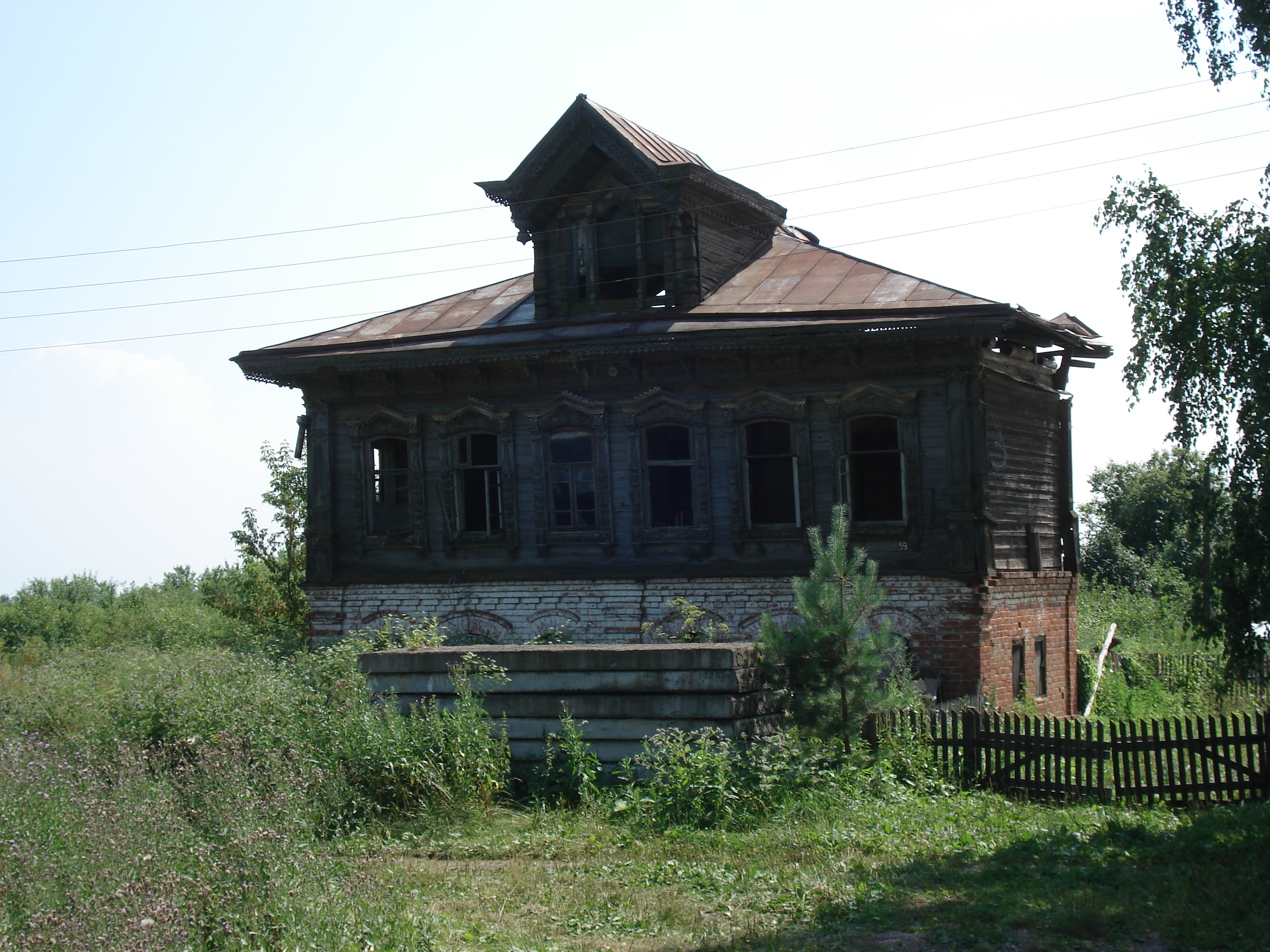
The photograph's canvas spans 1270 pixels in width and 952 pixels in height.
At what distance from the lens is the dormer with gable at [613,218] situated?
59.9 ft

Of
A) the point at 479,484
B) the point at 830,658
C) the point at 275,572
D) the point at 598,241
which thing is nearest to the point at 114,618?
the point at 275,572

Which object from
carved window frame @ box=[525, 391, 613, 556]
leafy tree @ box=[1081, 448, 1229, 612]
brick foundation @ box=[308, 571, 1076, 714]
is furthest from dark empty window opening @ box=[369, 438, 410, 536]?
leafy tree @ box=[1081, 448, 1229, 612]

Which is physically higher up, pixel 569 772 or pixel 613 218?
pixel 613 218

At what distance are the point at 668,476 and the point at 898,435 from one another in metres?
3.53

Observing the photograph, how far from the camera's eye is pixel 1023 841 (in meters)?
8.93

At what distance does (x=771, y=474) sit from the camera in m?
19.9

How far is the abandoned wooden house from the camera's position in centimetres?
1614

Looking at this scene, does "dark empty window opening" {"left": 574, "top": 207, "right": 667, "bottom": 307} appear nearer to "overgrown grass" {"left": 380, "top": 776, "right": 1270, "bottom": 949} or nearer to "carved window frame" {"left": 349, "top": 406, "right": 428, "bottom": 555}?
"carved window frame" {"left": 349, "top": 406, "right": 428, "bottom": 555}

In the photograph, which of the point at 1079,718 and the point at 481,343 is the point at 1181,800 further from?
the point at 481,343

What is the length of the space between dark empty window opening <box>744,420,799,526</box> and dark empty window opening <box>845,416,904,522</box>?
853mm

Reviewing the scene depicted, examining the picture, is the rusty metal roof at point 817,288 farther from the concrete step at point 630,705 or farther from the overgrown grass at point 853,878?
the overgrown grass at point 853,878

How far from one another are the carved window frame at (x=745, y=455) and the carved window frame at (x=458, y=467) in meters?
3.42

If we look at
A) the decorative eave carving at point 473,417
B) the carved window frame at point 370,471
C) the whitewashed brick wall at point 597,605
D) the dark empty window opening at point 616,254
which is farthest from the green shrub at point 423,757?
the dark empty window opening at point 616,254

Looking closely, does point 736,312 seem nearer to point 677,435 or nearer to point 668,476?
point 677,435
